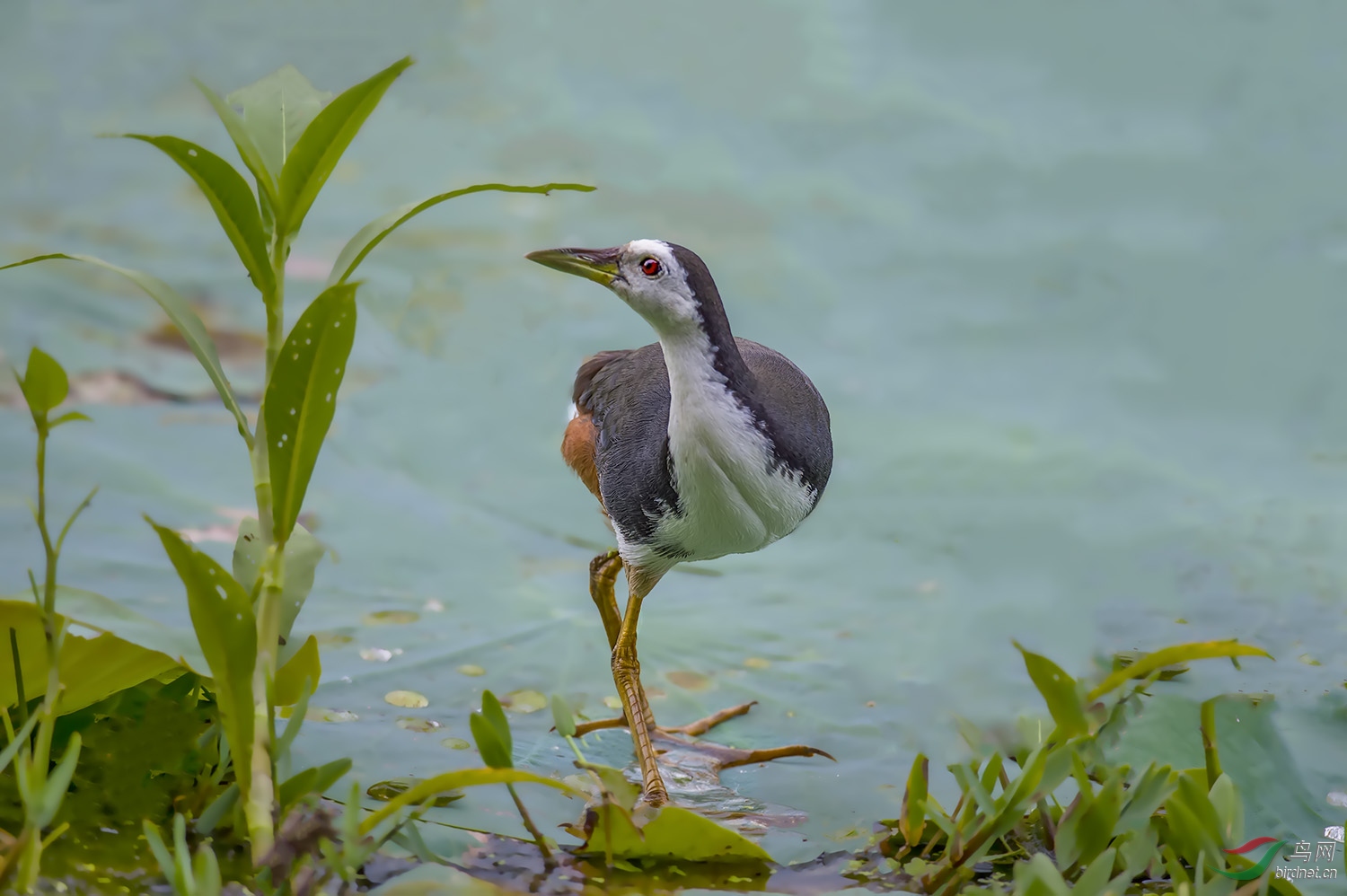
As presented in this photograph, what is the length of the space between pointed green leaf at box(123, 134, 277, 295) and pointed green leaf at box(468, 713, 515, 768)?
595 millimetres

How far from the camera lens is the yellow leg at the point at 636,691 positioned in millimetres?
2385

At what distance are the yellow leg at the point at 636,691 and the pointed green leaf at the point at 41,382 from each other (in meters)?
1.36

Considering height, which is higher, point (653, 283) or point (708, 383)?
point (653, 283)

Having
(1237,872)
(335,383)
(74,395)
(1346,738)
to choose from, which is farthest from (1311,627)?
(74,395)

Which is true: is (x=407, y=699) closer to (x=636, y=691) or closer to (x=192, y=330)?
(x=636, y=691)

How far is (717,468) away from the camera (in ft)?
7.13

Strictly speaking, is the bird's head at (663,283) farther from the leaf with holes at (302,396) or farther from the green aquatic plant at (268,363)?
the leaf with holes at (302,396)

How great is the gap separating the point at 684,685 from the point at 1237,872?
151cm

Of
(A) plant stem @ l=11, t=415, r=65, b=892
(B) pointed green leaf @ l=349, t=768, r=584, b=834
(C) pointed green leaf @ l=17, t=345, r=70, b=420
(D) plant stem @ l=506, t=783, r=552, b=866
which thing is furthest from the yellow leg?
(C) pointed green leaf @ l=17, t=345, r=70, b=420

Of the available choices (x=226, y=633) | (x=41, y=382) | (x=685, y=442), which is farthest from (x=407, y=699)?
(x=41, y=382)

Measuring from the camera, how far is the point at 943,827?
1.66 meters

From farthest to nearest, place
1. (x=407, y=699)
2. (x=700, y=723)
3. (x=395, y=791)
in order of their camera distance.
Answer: (x=700, y=723) < (x=407, y=699) < (x=395, y=791)

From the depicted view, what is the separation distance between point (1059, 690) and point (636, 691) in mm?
1242

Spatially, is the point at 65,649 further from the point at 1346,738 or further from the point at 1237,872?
the point at 1346,738
